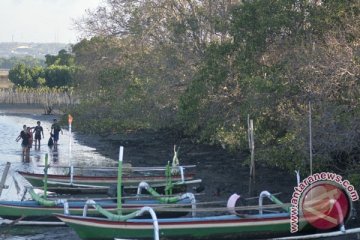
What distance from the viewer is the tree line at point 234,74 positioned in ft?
79.8

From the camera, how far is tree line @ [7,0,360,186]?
24.3 meters

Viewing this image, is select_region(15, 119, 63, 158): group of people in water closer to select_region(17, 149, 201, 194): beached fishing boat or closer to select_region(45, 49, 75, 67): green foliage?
select_region(17, 149, 201, 194): beached fishing boat

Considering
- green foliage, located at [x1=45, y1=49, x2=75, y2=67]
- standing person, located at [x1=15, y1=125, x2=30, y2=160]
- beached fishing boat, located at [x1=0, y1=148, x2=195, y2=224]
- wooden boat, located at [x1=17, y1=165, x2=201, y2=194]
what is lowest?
beached fishing boat, located at [x1=0, y1=148, x2=195, y2=224]

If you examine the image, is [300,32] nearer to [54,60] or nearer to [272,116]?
[272,116]

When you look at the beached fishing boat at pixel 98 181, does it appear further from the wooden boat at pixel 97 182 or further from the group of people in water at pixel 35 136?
the group of people in water at pixel 35 136

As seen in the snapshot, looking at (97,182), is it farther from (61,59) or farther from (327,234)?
(61,59)

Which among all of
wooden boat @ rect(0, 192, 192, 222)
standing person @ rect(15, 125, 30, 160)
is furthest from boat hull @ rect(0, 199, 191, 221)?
standing person @ rect(15, 125, 30, 160)

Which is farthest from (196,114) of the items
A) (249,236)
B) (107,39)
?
(249,236)

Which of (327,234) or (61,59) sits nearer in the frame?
(327,234)

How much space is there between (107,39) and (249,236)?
32877mm

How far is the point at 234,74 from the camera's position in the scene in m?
33.4

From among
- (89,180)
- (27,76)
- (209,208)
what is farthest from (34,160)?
(27,76)

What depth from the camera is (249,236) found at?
17.9 m

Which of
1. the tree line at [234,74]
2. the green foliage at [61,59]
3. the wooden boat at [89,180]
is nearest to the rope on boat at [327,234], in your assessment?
the tree line at [234,74]
